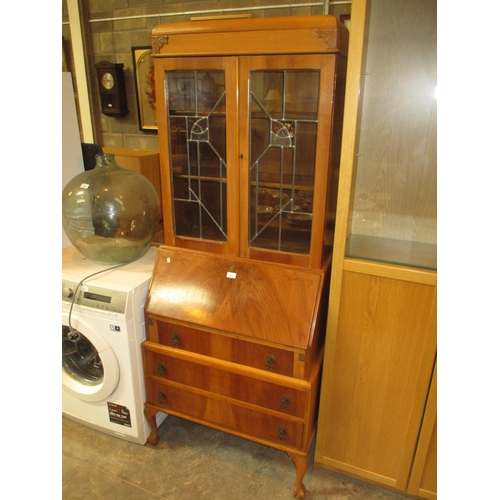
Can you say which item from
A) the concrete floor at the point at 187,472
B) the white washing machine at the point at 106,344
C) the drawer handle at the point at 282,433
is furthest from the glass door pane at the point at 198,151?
the concrete floor at the point at 187,472

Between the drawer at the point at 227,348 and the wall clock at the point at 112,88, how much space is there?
7.08ft

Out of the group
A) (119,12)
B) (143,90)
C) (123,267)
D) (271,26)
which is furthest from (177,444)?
(119,12)

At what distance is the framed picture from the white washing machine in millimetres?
1504

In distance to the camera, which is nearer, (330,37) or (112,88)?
(330,37)

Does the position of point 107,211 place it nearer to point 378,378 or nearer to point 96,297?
point 96,297

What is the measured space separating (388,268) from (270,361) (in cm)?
58

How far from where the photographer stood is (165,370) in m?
1.73

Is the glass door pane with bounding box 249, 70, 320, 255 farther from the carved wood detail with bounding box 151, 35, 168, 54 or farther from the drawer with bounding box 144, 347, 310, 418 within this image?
the drawer with bounding box 144, 347, 310, 418

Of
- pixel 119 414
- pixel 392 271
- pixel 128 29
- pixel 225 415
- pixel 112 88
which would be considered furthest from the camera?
pixel 112 88

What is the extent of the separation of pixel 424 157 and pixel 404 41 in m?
0.44

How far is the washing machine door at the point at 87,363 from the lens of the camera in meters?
1.69

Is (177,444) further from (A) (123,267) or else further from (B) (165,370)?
(A) (123,267)

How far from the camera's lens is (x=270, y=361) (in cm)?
151

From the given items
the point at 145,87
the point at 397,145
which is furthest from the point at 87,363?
the point at 145,87
